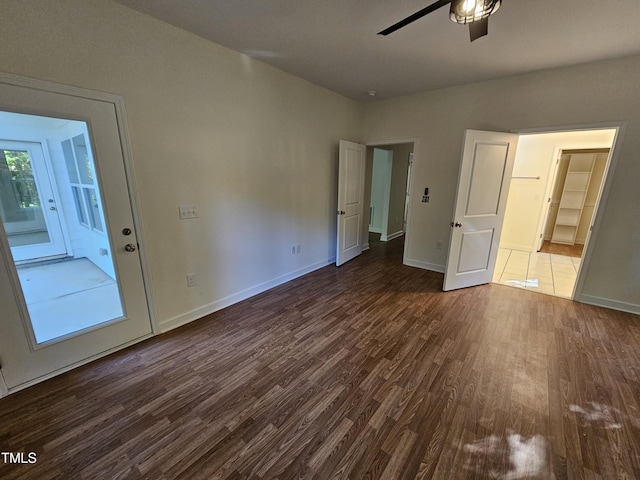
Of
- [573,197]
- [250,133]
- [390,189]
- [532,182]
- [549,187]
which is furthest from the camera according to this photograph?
[390,189]

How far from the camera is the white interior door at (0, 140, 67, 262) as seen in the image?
1711 millimetres

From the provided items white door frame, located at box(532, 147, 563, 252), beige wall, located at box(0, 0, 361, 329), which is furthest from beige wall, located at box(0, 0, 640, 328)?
white door frame, located at box(532, 147, 563, 252)

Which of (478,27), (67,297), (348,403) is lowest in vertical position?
(348,403)

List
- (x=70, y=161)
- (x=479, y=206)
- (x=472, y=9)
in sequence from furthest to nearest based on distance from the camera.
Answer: (x=479, y=206) → (x=70, y=161) → (x=472, y=9)

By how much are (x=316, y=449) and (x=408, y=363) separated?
3.41 ft

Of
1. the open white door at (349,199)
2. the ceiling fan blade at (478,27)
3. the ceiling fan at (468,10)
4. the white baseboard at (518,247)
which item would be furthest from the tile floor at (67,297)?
the white baseboard at (518,247)

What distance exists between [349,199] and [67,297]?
11.8 ft

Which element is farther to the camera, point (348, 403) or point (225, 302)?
point (225, 302)

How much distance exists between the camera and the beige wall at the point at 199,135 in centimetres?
177

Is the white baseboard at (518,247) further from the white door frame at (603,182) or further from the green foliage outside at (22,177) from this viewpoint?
the green foliage outside at (22,177)

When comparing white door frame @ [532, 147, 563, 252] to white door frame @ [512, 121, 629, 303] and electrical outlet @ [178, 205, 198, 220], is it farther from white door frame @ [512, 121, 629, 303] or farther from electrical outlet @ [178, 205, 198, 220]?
electrical outlet @ [178, 205, 198, 220]

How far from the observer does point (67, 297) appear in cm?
207

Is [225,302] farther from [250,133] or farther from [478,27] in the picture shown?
[478,27]

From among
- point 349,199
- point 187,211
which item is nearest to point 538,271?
point 349,199
